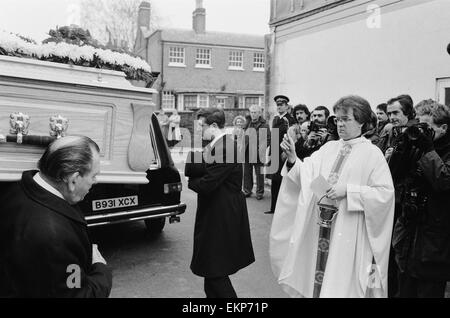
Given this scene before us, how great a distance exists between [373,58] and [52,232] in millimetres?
8948

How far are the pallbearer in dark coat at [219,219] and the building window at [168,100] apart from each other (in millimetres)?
31435

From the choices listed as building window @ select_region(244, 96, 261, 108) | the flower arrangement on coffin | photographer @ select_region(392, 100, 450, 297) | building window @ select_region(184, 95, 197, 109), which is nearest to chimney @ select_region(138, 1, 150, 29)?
building window @ select_region(184, 95, 197, 109)

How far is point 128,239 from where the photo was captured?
20.5ft

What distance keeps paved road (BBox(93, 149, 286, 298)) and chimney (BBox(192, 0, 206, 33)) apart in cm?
3229

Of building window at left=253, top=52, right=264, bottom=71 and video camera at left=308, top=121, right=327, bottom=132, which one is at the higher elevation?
building window at left=253, top=52, right=264, bottom=71

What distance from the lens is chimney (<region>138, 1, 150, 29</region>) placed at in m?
40.8

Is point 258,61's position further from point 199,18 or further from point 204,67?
point 199,18

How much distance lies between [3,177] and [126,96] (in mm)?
1079

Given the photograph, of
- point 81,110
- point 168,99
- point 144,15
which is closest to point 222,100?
point 168,99

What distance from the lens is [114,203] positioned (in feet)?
16.8

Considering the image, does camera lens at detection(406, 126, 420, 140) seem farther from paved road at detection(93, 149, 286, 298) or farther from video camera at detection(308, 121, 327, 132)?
video camera at detection(308, 121, 327, 132)

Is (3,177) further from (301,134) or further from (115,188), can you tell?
(301,134)

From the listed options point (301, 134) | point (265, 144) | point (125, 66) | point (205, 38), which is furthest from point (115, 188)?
point (205, 38)

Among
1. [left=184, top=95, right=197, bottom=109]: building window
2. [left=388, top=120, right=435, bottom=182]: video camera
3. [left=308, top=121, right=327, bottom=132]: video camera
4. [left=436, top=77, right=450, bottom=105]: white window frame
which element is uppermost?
[left=184, top=95, right=197, bottom=109]: building window
